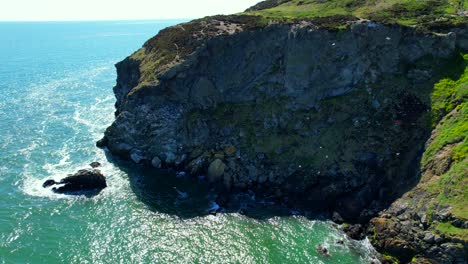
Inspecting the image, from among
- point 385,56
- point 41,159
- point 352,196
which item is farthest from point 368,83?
point 41,159

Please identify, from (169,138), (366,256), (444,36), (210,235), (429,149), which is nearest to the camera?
(366,256)

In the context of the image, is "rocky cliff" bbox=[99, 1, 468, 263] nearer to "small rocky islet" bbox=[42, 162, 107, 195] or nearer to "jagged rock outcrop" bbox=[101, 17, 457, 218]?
"jagged rock outcrop" bbox=[101, 17, 457, 218]

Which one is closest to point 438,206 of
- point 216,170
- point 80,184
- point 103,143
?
point 216,170

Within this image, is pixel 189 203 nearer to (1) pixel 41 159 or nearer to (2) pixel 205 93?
(2) pixel 205 93

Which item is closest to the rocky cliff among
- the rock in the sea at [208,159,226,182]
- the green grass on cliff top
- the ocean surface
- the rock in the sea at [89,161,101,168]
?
the rock in the sea at [208,159,226,182]

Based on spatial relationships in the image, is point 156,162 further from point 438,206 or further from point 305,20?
point 438,206
